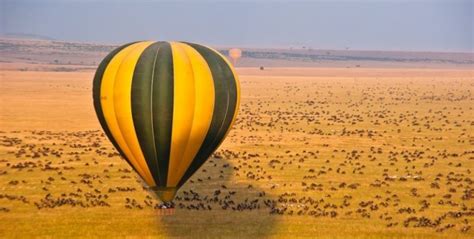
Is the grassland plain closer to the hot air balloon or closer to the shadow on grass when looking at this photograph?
the shadow on grass

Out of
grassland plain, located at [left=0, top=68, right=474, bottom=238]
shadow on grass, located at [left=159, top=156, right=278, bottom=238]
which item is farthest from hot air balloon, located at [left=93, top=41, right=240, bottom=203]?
grassland plain, located at [left=0, top=68, right=474, bottom=238]

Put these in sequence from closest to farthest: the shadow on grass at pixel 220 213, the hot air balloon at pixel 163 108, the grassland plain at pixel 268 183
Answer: the hot air balloon at pixel 163 108, the shadow on grass at pixel 220 213, the grassland plain at pixel 268 183

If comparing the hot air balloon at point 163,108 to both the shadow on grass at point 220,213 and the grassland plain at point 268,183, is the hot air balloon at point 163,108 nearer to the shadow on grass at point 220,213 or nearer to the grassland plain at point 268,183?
the shadow on grass at point 220,213

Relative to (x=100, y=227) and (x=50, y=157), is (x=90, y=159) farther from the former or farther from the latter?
(x=100, y=227)

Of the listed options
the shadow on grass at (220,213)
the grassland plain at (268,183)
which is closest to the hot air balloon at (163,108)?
the shadow on grass at (220,213)

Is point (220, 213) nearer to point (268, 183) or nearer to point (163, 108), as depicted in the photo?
point (163, 108)

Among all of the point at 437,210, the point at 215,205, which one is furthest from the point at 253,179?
the point at 437,210
